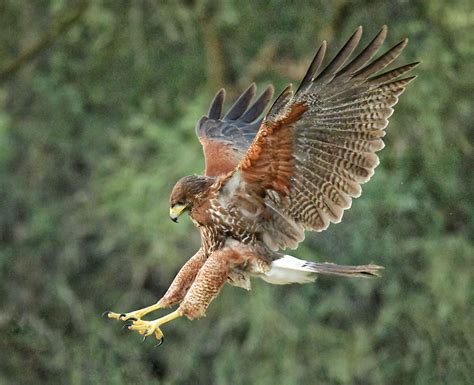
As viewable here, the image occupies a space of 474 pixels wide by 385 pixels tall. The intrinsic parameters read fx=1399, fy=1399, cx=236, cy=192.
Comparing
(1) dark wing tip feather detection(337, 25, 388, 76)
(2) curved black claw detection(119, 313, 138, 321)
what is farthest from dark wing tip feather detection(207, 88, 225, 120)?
(2) curved black claw detection(119, 313, 138, 321)

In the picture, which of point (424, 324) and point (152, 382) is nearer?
point (152, 382)

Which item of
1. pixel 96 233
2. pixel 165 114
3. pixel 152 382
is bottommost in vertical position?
pixel 152 382

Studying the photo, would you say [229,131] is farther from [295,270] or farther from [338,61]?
[338,61]

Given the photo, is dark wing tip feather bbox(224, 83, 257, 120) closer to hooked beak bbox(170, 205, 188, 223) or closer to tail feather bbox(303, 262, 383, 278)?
hooked beak bbox(170, 205, 188, 223)

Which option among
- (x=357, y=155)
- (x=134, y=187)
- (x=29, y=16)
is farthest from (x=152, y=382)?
(x=357, y=155)

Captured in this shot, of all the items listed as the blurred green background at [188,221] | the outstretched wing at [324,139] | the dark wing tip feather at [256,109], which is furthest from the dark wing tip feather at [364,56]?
the blurred green background at [188,221]

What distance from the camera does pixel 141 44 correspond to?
18.9 metres

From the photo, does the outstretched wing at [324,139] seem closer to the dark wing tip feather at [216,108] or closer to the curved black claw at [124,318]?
the curved black claw at [124,318]

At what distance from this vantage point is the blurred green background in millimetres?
18031

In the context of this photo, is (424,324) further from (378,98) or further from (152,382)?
(378,98)

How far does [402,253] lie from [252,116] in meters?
9.06

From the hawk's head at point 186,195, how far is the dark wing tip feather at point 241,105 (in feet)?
4.62

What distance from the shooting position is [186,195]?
8.59 metres

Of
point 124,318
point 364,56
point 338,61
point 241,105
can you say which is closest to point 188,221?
point 241,105
